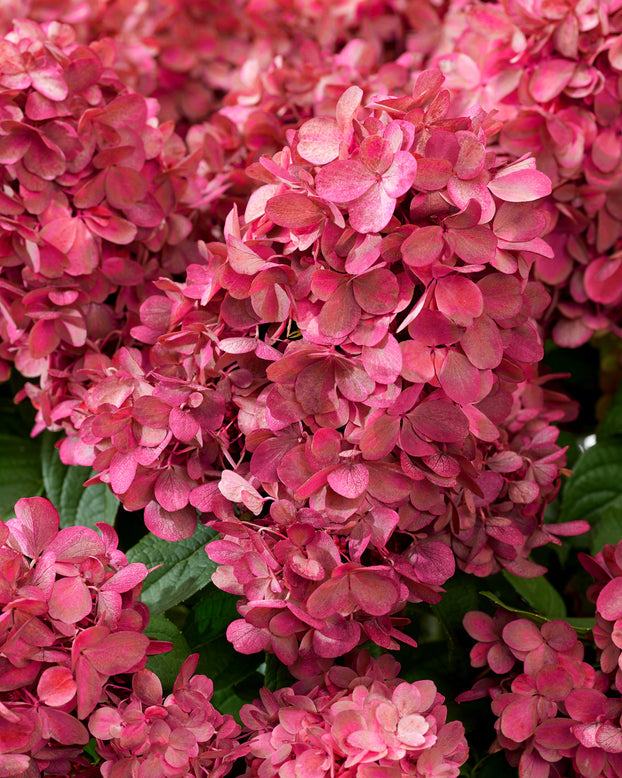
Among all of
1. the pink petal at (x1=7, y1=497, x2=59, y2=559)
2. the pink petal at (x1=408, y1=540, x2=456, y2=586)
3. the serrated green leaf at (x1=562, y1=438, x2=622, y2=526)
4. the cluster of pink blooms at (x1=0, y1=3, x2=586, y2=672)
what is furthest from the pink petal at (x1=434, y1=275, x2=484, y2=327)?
the serrated green leaf at (x1=562, y1=438, x2=622, y2=526)

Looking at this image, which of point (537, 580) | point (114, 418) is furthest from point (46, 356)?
point (537, 580)

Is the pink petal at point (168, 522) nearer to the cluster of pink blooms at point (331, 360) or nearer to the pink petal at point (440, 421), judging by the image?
the cluster of pink blooms at point (331, 360)

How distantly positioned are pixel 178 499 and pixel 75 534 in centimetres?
6

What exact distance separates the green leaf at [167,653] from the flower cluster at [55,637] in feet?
0.23

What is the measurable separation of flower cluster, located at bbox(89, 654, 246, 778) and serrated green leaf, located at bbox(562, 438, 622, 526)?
40 centimetres

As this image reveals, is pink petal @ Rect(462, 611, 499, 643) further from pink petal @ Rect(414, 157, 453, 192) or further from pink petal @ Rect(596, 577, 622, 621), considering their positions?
pink petal @ Rect(414, 157, 453, 192)

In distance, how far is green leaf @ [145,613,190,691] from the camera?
1.62 feet

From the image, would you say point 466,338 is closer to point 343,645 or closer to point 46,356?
point 343,645

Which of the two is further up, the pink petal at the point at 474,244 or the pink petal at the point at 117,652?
the pink petal at the point at 474,244

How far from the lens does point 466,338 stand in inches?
16.1

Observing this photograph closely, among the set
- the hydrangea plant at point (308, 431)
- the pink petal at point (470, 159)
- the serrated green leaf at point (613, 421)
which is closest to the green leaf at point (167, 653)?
the hydrangea plant at point (308, 431)

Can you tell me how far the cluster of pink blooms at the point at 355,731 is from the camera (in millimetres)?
386

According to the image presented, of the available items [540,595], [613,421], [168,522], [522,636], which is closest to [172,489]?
[168,522]

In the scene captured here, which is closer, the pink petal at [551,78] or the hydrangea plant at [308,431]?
the hydrangea plant at [308,431]
